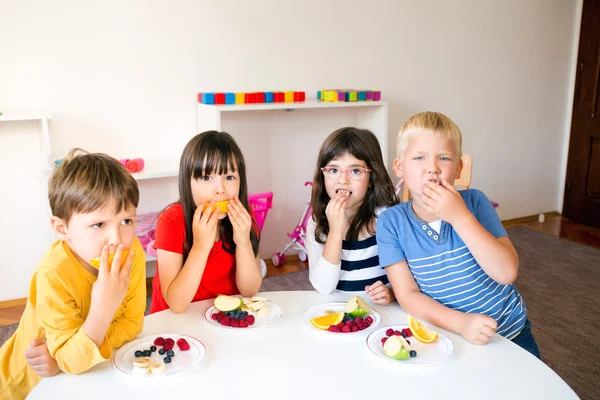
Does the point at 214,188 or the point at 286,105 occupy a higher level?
the point at 286,105

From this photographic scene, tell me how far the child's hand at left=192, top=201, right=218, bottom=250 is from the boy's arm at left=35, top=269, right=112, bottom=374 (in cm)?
38

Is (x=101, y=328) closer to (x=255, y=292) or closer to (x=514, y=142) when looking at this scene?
(x=255, y=292)

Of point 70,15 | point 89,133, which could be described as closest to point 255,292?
point 89,133

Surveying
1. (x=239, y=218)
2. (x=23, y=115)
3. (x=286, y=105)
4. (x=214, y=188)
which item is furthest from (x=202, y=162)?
(x=286, y=105)

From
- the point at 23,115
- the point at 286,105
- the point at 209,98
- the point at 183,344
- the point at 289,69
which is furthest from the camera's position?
the point at 289,69

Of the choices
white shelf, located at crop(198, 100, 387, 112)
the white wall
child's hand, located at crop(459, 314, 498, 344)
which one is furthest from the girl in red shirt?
the white wall

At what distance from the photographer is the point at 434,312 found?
4.50 ft

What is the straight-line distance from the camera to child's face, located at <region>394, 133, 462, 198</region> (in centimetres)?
147

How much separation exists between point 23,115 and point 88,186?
5.67 ft

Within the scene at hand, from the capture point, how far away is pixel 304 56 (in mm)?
3596

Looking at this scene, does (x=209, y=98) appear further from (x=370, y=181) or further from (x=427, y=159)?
(x=427, y=159)

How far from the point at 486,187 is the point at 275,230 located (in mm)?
1933

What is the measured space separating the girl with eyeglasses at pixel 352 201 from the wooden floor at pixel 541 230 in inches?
68.9

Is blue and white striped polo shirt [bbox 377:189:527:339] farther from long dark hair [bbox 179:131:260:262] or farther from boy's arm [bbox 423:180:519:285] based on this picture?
long dark hair [bbox 179:131:260:262]
